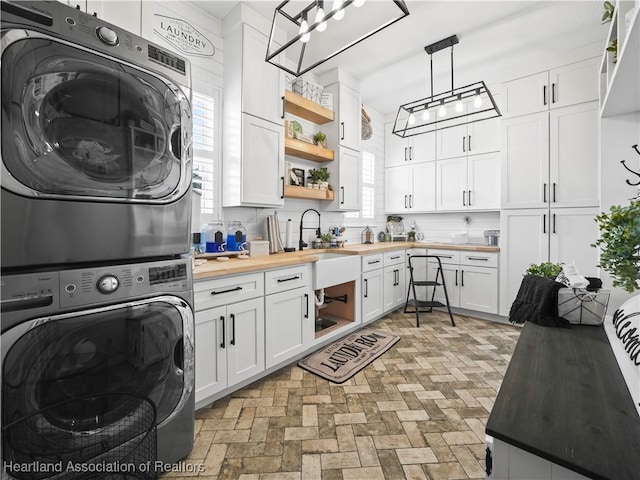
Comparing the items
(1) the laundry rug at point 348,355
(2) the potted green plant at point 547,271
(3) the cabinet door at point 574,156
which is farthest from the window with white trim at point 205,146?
(3) the cabinet door at point 574,156

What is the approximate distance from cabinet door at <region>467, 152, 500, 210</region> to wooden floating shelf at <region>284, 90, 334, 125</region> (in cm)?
203

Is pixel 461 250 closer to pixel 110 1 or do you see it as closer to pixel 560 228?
pixel 560 228

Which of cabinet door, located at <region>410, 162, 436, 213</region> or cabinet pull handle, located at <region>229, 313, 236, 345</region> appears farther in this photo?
cabinet door, located at <region>410, 162, 436, 213</region>

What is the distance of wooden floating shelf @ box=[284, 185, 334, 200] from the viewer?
3229mm

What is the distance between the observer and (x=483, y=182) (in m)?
4.02

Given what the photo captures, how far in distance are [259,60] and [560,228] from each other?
11.6ft

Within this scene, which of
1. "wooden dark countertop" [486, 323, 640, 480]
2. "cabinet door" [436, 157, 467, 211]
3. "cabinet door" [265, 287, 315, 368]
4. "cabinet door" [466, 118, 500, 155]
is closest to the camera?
"wooden dark countertop" [486, 323, 640, 480]

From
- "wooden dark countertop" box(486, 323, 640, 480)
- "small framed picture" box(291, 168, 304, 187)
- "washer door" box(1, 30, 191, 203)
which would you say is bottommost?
"wooden dark countertop" box(486, 323, 640, 480)

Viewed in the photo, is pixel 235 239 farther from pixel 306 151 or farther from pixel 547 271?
pixel 547 271

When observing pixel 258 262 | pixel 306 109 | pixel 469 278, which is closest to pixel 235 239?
pixel 258 262

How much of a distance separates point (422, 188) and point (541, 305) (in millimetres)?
3119

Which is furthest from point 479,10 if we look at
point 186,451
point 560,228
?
point 186,451

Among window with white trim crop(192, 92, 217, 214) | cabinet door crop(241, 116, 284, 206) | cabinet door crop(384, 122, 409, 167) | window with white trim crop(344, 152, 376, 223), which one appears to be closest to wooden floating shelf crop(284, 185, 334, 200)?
cabinet door crop(241, 116, 284, 206)

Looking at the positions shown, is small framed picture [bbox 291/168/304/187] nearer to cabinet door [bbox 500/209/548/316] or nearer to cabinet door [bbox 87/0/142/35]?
cabinet door [bbox 87/0/142/35]
